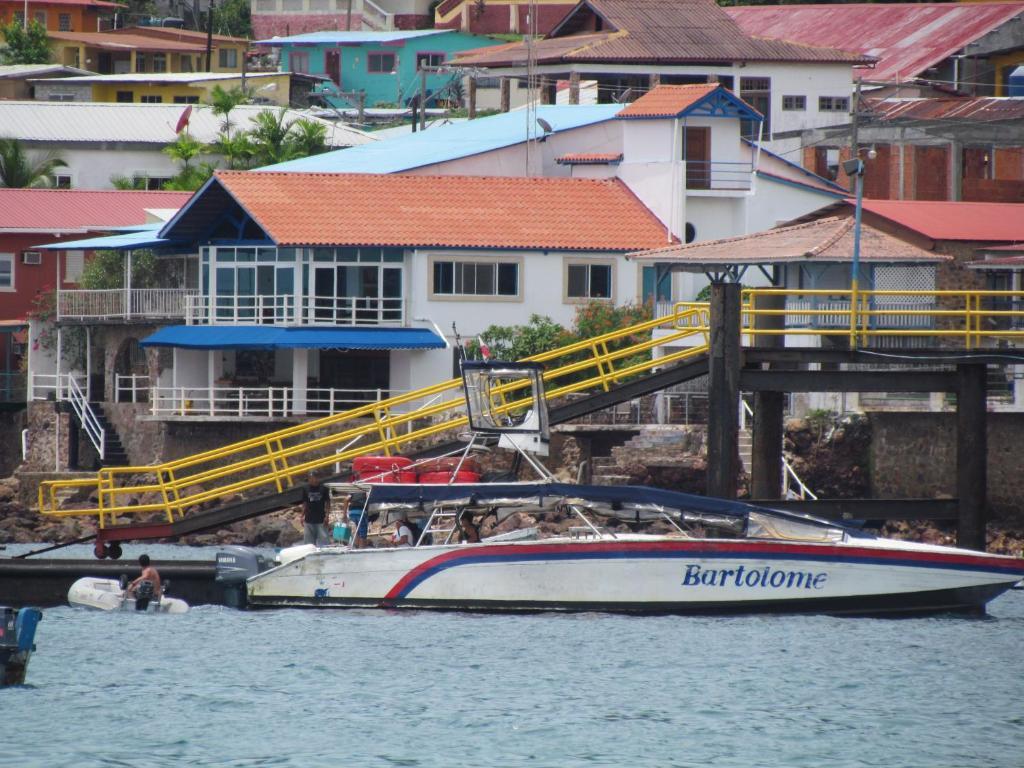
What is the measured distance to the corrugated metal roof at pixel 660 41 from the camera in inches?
2756

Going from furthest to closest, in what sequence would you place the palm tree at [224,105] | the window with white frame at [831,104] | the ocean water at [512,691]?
the window with white frame at [831,104]
the palm tree at [224,105]
the ocean water at [512,691]

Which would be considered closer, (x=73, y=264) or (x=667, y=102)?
(x=667, y=102)

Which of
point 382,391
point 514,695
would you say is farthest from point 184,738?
point 382,391

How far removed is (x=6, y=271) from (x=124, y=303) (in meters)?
8.34

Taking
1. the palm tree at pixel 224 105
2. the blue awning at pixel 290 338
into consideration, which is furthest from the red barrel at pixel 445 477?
the palm tree at pixel 224 105

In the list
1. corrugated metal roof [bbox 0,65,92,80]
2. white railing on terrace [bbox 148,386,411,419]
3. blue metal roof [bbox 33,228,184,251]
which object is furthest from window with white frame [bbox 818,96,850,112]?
corrugated metal roof [bbox 0,65,92,80]

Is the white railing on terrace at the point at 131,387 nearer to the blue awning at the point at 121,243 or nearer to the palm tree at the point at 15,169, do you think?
the blue awning at the point at 121,243

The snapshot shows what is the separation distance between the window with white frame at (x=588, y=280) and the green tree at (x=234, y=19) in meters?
61.9

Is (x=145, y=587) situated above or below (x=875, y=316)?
below

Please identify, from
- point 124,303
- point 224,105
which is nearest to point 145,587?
point 124,303

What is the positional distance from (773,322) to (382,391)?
11112mm

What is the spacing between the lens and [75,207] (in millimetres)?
62031

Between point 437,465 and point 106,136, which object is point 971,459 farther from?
point 106,136

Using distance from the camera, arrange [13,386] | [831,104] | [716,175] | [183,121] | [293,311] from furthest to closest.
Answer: [183,121], [831,104], [13,386], [716,175], [293,311]
